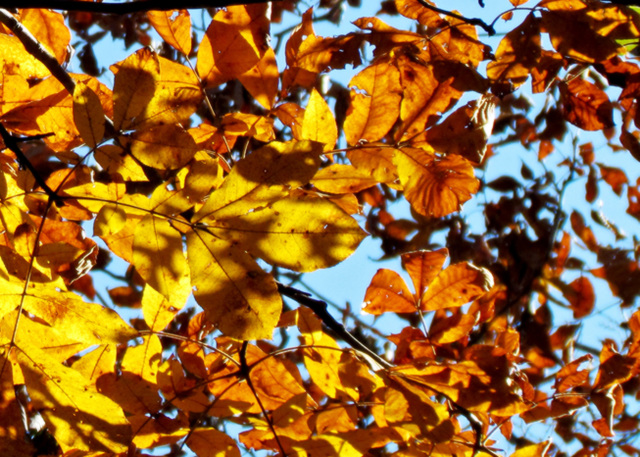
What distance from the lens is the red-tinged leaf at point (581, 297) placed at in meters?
2.31

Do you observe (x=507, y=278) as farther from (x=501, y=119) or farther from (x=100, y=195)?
(x=100, y=195)

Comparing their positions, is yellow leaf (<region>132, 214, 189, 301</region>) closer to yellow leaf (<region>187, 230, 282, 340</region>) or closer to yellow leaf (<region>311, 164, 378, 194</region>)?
yellow leaf (<region>187, 230, 282, 340</region>)

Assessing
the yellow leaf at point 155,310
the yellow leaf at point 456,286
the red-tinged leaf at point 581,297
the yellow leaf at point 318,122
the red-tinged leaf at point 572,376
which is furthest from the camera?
the red-tinged leaf at point 581,297

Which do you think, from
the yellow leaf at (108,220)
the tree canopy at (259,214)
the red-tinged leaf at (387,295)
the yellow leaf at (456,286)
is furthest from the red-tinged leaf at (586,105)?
the yellow leaf at (108,220)

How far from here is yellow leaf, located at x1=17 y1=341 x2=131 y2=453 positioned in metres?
0.71

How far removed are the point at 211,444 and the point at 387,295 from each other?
0.44m

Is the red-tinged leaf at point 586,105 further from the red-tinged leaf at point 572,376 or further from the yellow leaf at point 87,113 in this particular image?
the yellow leaf at point 87,113

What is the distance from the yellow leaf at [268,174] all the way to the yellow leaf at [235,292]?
5 centimetres

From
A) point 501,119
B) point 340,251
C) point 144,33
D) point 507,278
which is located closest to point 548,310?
point 507,278

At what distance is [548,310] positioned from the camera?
249 cm

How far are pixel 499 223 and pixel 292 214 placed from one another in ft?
7.73

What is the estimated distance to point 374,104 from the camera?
3.05ft

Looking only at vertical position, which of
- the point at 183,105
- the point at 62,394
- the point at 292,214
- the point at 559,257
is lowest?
the point at 559,257

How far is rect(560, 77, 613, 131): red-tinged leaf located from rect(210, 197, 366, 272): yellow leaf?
58cm
